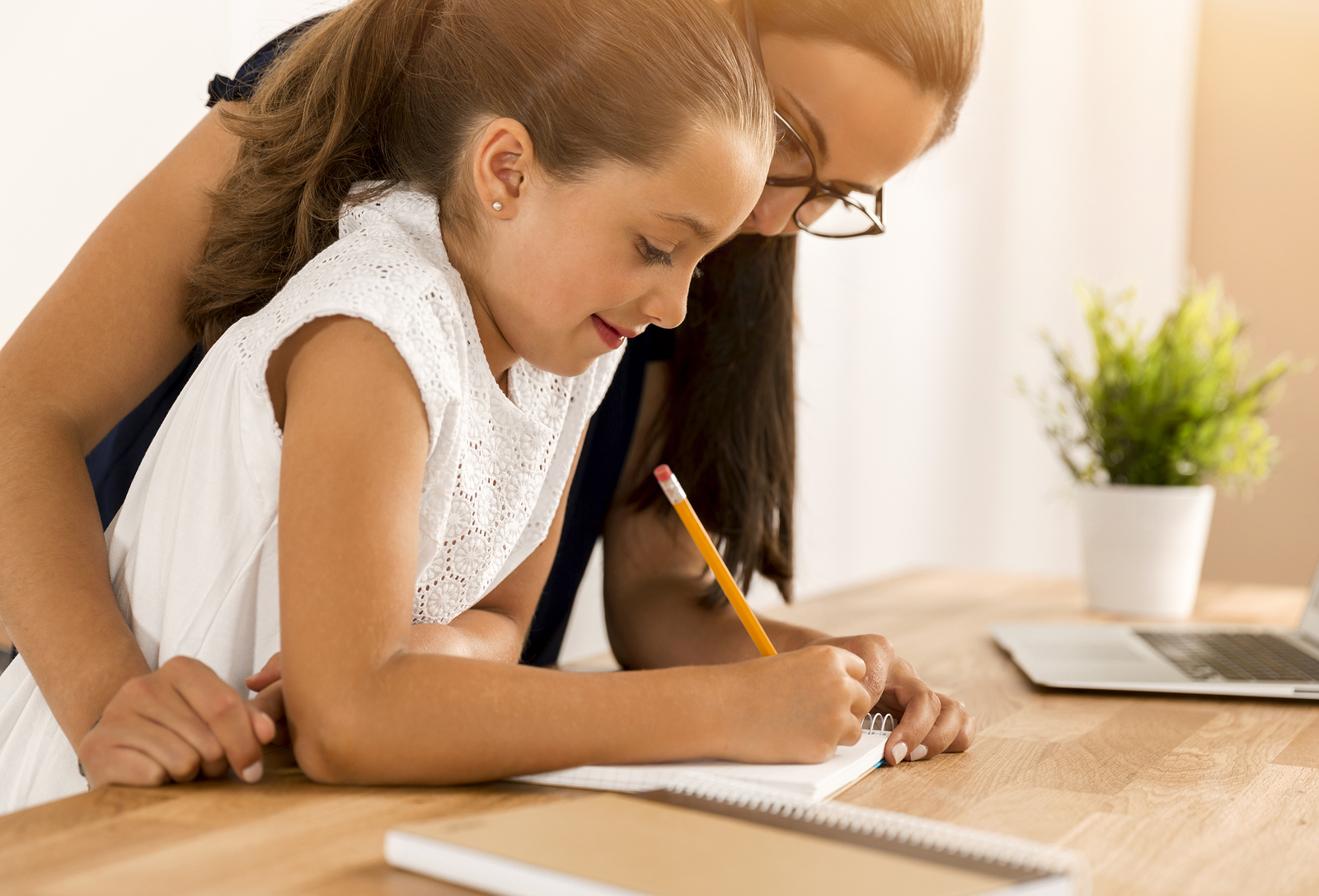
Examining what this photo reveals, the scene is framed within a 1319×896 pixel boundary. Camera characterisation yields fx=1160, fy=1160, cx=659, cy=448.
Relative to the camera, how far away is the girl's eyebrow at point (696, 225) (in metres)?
0.76

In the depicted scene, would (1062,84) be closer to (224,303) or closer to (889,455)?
(889,455)

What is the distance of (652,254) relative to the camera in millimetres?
775

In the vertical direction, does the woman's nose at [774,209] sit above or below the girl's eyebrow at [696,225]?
above

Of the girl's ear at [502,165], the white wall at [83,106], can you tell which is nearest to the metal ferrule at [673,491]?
the girl's ear at [502,165]

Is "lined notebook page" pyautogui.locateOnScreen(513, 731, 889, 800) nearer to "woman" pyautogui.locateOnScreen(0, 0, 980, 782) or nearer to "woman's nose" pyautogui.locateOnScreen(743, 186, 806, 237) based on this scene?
"woman" pyautogui.locateOnScreen(0, 0, 980, 782)

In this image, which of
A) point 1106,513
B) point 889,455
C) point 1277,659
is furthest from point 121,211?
point 889,455

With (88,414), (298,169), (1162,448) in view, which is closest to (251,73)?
(298,169)

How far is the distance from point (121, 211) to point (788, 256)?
2.09 feet

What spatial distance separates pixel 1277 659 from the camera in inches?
44.4

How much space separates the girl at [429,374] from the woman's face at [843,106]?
163 mm

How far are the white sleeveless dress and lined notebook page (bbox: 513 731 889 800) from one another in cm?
22

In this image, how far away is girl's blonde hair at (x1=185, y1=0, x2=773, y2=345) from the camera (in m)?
0.76

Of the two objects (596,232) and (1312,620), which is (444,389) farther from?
(1312,620)

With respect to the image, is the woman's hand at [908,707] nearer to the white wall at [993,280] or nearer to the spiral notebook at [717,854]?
the spiral notebook at [717,854]
